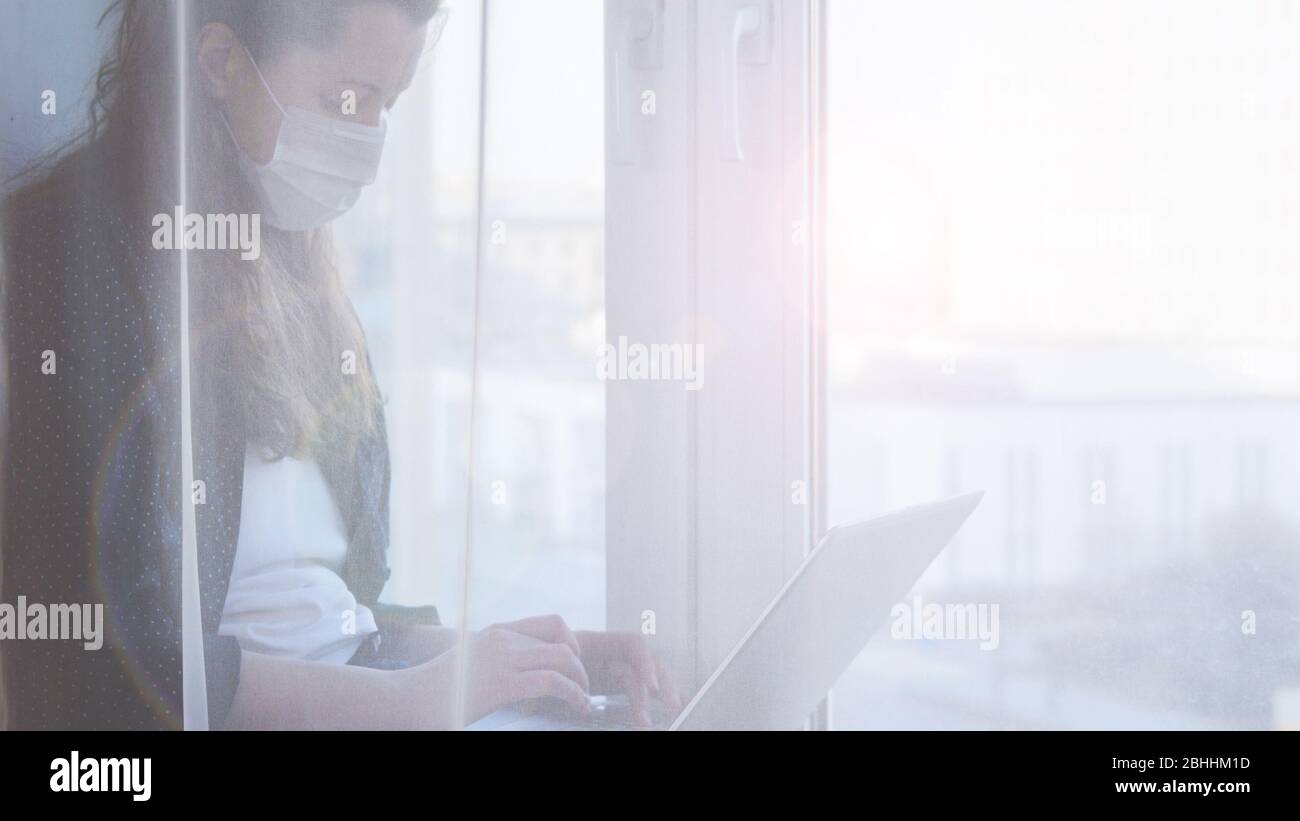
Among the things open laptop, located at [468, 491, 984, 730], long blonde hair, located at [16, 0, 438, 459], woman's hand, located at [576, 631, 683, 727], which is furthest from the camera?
woman's hand, located at [576, 631, 683, 727]

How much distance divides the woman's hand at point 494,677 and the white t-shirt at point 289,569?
10 cm

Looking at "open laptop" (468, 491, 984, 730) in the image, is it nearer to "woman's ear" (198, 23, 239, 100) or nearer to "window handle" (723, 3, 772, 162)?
"window handle" (723, 3, 772, 162)

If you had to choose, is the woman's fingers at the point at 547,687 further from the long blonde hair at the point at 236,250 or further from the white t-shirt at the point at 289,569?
the long blonde hair at the point at 236,250

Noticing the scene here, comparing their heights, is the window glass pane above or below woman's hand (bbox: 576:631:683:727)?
above

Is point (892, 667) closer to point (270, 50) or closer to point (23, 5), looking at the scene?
point (270, 50)

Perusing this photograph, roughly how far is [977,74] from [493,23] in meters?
0.54

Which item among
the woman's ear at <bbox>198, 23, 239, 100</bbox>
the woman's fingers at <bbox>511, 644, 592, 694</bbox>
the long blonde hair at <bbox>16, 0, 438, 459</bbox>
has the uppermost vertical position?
the woman's ear at <bbox>198, 23, 239, 100</bbox>

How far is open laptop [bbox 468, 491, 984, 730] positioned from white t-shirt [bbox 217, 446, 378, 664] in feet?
0.63

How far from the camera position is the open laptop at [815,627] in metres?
0.84

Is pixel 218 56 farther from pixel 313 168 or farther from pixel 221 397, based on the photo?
pixel 221 397

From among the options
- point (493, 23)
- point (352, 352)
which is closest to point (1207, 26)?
point (493, 23)

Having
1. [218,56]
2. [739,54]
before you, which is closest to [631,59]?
[739,54]

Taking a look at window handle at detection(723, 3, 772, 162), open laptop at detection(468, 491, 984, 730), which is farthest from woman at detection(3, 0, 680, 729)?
window handle at detection(723, 3, 772, 162)

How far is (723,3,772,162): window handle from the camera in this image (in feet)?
3.54
